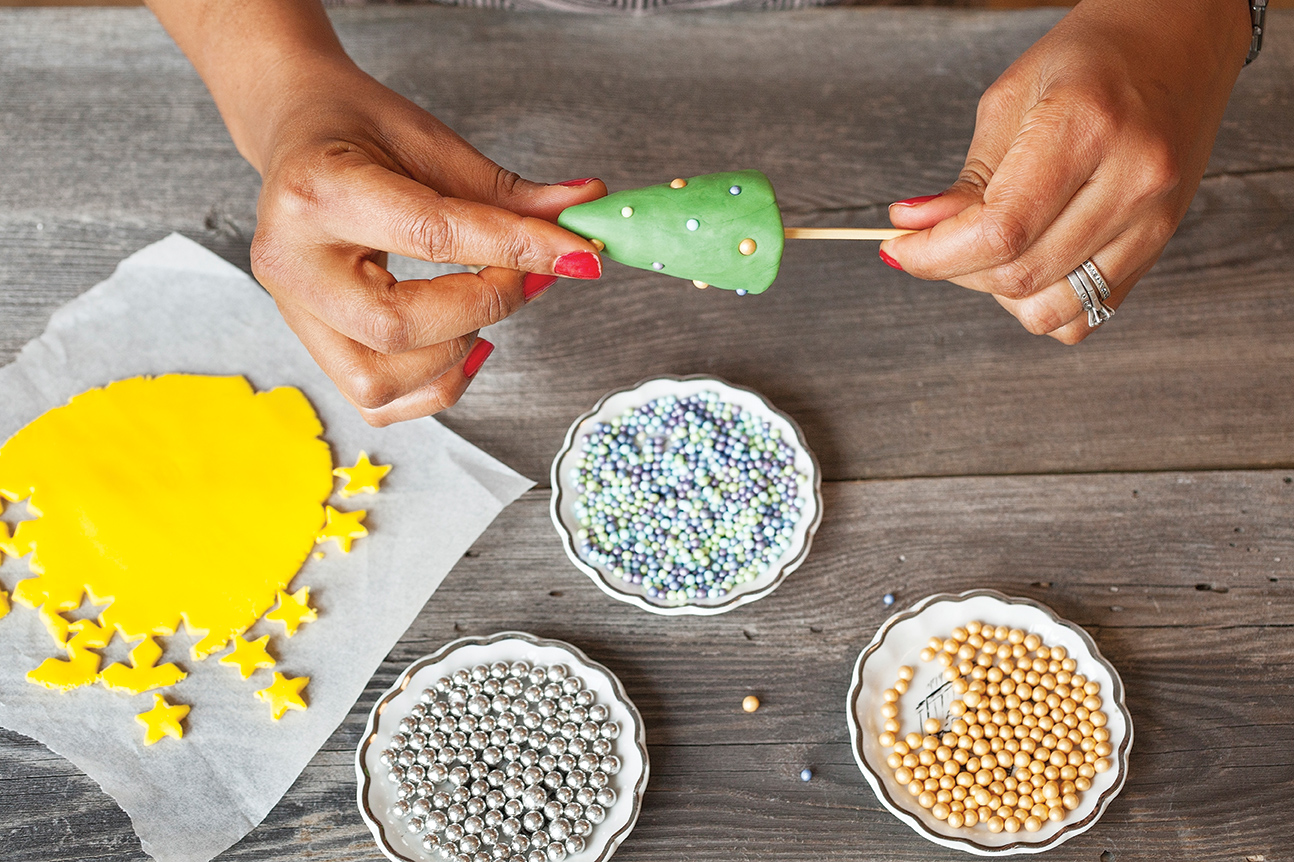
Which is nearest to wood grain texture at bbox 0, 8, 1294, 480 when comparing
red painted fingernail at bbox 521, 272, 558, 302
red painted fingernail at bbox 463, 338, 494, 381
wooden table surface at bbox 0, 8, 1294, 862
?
wooden table surface at bbox 0, 8, 1294, 862

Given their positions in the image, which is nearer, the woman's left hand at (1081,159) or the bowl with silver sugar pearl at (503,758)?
the woman's left hand at (1081,159)

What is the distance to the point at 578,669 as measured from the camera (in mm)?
1013

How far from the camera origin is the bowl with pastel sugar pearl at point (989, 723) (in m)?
0.95

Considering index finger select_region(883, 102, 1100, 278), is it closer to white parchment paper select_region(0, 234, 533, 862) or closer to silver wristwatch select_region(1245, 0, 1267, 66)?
silver wristwatch select_region(1245, 0, 1267, 66)

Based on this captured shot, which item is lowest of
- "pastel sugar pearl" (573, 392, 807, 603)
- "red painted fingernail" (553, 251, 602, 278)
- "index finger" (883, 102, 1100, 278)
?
"pastel sugar pearl" (573, 392, 807, 603)

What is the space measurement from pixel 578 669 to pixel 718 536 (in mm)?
237

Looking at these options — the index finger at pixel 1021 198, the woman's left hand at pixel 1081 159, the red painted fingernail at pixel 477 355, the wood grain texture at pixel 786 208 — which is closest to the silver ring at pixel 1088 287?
the woman's left hand at pixel 1081 159

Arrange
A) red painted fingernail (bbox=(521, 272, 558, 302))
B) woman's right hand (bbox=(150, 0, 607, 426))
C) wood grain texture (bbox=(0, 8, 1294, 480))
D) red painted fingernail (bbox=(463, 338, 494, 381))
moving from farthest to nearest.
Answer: wood grain texture (bbox=(0, 8, 1294, 480)) < red painted fingernail (bbox=(463, 338, 494, 381)) < red painted fingernail (bbox=(521, 272, 558, 302)) < woman's right hand (bbox=(150, 0, 607, 426))

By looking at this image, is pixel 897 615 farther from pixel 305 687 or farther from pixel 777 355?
pixel 305 687

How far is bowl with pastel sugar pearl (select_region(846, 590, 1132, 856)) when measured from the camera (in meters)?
0.95

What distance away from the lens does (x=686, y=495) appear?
114cm

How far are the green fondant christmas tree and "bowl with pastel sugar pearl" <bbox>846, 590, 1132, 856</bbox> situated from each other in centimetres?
49

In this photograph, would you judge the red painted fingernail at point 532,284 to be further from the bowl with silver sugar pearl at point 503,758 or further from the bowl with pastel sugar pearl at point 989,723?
the bowl with pastel sugar pearl at point 989,723

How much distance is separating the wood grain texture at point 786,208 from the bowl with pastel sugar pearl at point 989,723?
0.72 ft
